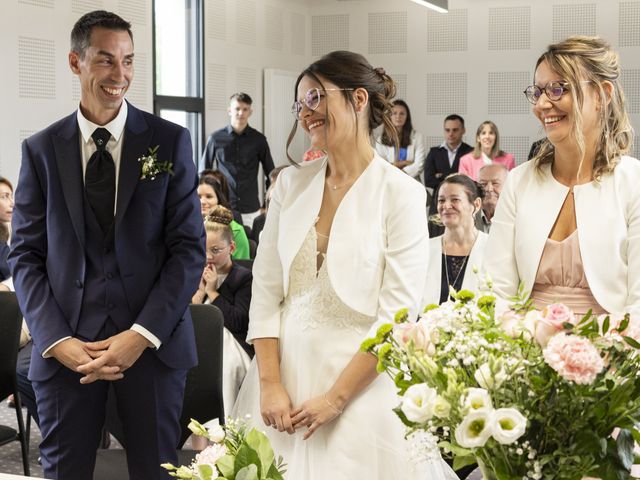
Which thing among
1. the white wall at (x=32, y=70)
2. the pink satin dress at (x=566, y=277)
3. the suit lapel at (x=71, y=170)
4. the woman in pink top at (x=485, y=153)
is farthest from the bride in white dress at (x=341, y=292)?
the woman in pink top at (x=485, y=153)

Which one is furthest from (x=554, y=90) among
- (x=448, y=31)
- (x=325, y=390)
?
(x=448, y=31)

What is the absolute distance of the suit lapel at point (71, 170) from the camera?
9.14 feet

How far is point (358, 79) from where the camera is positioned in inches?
106

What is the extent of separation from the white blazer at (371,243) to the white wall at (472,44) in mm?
10475

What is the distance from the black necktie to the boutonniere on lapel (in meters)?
0.10

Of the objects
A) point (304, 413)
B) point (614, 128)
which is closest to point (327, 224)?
point (304, 413)

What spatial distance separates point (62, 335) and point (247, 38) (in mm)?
9939

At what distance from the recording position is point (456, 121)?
37.9ft

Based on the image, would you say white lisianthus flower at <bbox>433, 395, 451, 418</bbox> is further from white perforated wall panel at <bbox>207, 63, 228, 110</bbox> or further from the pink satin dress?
white perforated wall panel at <bbox>207, 63, 228, 110</bbox>

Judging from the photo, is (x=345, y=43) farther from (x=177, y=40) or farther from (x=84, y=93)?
(x=84, y=93)

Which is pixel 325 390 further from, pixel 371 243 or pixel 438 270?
pixel 438 270

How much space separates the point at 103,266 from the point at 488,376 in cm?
165

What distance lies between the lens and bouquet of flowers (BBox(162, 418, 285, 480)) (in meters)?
1.52

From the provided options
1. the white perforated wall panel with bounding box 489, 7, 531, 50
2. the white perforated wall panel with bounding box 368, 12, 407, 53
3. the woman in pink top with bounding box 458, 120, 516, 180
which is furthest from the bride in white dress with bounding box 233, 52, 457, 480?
the white perforated wall panel with bounding box 368, 12, 407, 53
